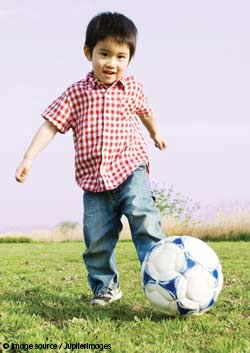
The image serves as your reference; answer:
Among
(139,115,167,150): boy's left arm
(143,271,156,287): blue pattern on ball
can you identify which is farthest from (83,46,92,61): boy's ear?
(143,271,156,287): blue pattern on ball

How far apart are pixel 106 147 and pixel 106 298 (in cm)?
146

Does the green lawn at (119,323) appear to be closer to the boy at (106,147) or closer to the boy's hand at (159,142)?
the boy at (106,147)

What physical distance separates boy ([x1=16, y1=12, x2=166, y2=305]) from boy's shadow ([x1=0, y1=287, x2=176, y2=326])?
0.25 meters

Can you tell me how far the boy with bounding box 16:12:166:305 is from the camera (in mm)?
5445

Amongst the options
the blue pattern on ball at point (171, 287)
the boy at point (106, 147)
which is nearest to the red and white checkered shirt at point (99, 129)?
the boy at point (106, 147)

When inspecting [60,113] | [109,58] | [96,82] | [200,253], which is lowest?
[200,253]

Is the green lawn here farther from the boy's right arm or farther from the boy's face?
the boy's face

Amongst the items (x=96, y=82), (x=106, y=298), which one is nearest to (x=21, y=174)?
(x=96, y=82)

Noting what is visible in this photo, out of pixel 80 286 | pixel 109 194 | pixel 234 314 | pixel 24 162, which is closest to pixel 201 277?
pixel 234 314

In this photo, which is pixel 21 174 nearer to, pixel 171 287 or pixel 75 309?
pixel 75 309

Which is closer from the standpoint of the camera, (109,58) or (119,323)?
Result: (119,323)

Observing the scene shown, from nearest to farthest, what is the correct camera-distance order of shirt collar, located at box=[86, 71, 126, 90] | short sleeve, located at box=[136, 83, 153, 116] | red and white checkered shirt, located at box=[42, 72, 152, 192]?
1. red and white checkered shirt, located at box=[42, 72, 152, 192]
2. shirt collar, located at box=[86, 71, 126, 90]
3. short sleeve, located at box=[136, 83, 153, 116]

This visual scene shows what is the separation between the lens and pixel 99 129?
18.6 ft

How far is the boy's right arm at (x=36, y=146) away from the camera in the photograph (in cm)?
538
